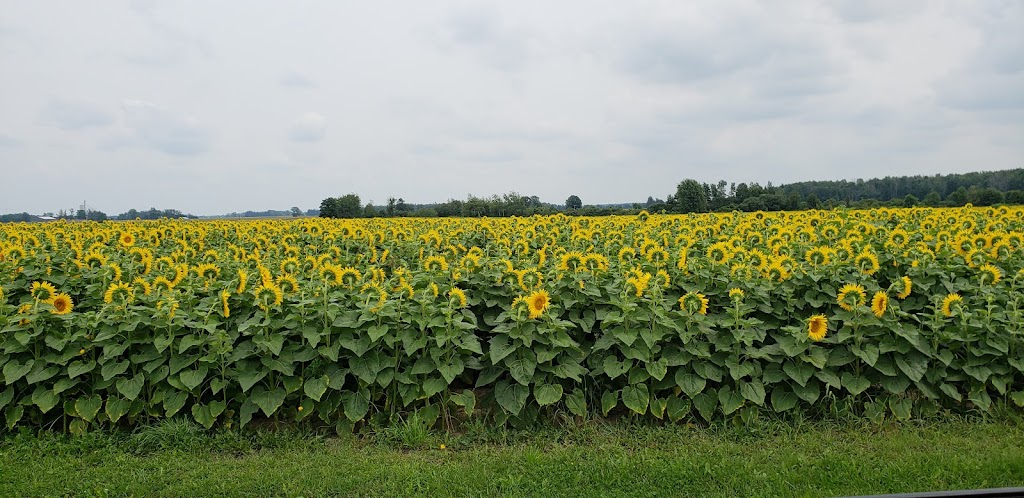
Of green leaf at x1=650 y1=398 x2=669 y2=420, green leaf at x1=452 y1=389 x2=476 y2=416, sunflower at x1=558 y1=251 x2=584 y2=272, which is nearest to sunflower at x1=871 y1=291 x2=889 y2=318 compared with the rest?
green leaf at x1=650 y1=398 x2=669 y2=420

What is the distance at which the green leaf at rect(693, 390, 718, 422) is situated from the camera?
488 cm

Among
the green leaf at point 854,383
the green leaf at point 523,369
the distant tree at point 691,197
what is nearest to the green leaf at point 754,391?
the green leaf at point 854,383

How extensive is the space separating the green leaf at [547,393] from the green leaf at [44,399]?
362cm

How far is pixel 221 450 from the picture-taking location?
15.2 feet

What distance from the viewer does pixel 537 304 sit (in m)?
4.90

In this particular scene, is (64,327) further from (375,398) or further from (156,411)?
(375,398)

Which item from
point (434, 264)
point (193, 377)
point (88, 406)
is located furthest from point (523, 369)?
point (88, 406)

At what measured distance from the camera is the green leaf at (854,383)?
16.1 ft

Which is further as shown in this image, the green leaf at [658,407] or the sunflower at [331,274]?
the sunflower at [331,274]

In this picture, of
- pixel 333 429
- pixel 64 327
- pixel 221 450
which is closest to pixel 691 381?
pixel 333 429

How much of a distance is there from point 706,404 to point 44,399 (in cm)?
503

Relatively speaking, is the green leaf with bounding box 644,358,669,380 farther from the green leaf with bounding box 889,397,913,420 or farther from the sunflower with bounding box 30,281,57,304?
the sunflower with bounding box 30,281,57,304

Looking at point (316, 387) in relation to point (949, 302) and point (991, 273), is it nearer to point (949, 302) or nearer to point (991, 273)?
point (949, 302)

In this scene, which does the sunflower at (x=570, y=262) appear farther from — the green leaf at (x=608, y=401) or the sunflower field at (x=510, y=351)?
the green leaf at (x=608, y=401)
